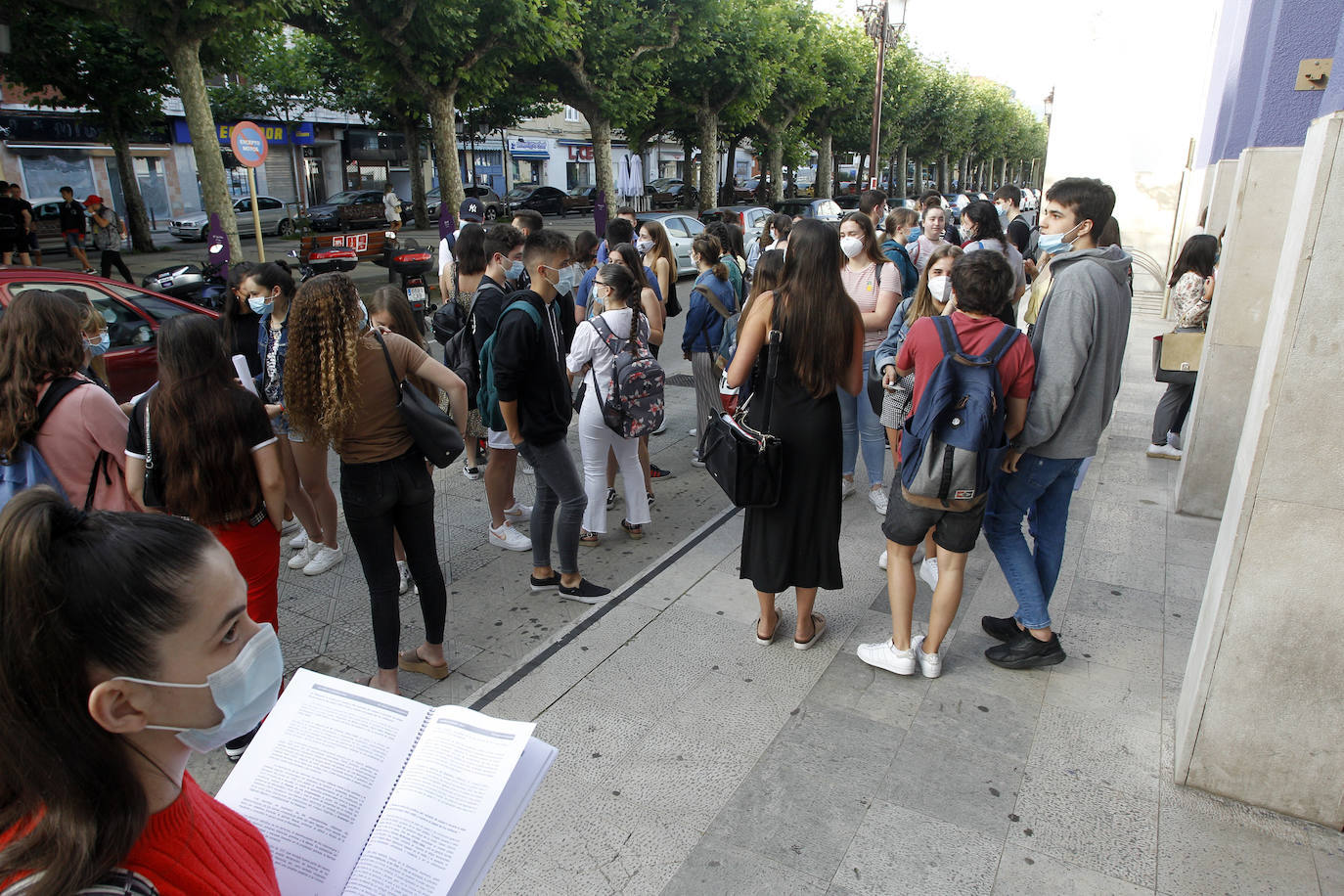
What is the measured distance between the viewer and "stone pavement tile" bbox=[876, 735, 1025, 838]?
272 centimetres

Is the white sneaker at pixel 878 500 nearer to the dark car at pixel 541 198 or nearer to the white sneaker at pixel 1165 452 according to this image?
the white sneaker at pixel 1165 452

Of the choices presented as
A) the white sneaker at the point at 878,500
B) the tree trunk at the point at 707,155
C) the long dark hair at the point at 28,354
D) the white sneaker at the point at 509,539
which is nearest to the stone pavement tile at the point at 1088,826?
the white sneaker at the point at 878,500

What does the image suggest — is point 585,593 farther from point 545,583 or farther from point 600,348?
point 600,348

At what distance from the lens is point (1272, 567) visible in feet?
8.14

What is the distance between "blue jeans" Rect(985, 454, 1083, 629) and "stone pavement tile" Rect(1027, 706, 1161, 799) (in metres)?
0.45

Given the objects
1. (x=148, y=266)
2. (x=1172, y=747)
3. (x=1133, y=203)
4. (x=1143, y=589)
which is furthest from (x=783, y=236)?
(x=148, y=266)

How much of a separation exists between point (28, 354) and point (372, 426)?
1163mm

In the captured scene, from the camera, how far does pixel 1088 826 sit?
2.67 m

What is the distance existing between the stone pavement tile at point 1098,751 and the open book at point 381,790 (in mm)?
2243

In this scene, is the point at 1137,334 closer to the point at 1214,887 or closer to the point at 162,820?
the point at 1214,887

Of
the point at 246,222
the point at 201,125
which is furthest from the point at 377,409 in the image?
the point at 246,222

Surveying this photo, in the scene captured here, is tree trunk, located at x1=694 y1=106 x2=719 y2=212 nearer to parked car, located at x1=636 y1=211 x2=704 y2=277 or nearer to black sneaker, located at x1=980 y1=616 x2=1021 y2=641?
parked car, located at x1=636 y1=211 x2=704 y2=277

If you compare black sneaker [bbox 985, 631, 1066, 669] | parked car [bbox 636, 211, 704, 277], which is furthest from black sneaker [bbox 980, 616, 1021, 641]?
parked car [bbox 636, 211, 704, 277]

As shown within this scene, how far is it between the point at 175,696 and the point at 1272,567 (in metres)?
2.80
